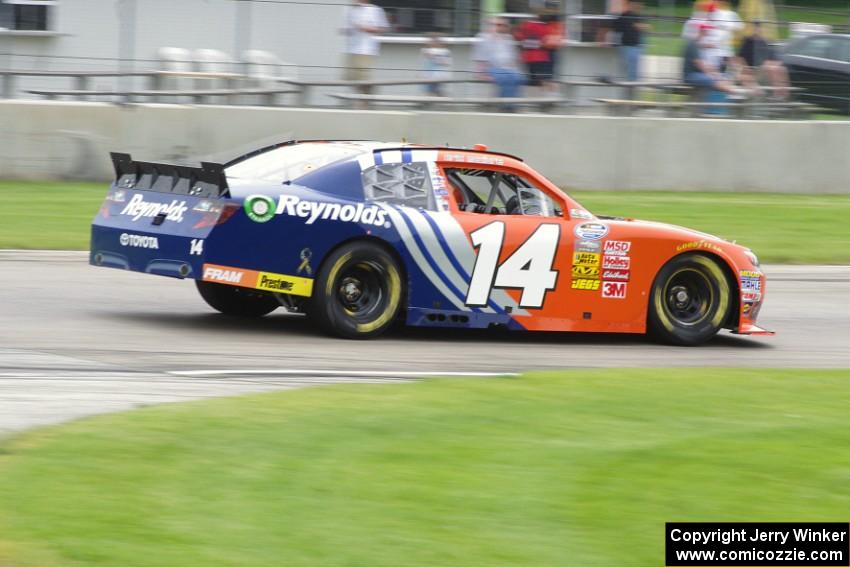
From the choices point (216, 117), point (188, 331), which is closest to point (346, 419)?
point (188, 331)

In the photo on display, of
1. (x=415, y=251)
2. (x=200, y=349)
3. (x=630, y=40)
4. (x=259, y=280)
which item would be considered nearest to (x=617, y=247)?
(x=415, y=251)

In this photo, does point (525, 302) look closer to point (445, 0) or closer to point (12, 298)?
point (12, 298)

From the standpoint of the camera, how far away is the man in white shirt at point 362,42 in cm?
1891

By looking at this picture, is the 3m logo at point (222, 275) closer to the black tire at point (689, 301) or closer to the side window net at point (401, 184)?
the side window net at point (401, 184)

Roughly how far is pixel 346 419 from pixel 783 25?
16695mm

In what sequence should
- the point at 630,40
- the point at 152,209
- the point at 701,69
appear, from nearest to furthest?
the point at 152,209, the point at 630,40, the point at 701,69

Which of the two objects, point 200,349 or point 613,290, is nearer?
point 200,349

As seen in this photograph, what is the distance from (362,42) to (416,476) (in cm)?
1374

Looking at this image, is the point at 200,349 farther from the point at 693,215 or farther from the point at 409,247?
the point at 693,215

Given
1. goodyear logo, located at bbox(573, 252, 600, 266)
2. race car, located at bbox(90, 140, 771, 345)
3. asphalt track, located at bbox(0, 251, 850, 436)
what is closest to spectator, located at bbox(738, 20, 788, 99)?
asphalt track, located at bbox(0, 251, 850, 436)

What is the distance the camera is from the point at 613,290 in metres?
10.3

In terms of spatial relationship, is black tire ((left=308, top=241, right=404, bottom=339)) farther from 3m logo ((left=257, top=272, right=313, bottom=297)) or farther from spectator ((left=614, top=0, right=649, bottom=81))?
spectator ((left=614, top=0, right=649, bottom=81))

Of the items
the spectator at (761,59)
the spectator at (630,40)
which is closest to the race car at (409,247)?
the spectator at (630,40)

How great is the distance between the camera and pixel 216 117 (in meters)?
17.8
